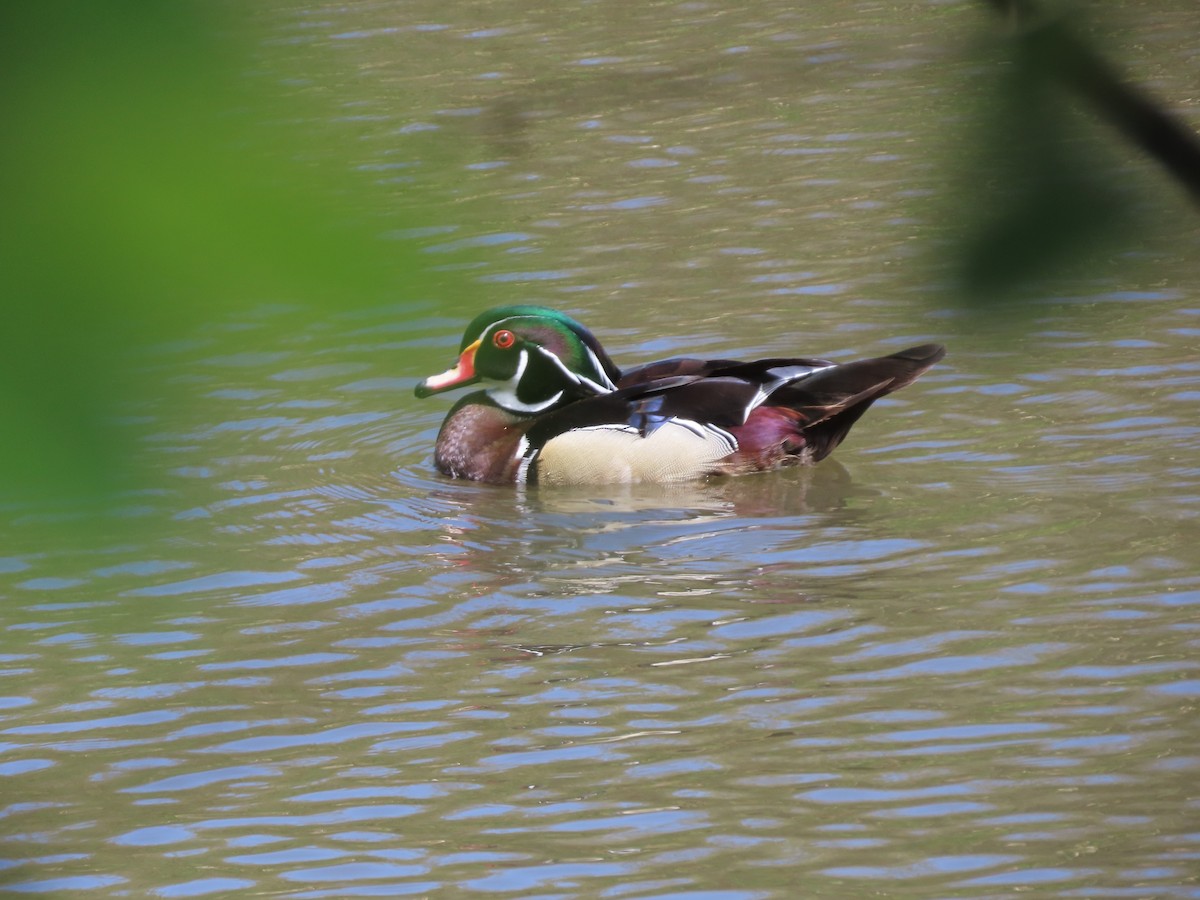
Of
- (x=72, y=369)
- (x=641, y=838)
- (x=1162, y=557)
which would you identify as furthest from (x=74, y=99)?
(x=1162, y=557)

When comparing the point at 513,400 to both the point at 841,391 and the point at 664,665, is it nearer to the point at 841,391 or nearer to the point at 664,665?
the point at 841,391

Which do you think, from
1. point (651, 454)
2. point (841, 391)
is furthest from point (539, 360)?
point (841, 391)

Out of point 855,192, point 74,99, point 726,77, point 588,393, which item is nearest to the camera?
point 74,99

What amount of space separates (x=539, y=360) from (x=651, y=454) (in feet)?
3.25

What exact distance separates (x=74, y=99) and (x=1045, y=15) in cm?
38

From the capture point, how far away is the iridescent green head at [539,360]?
830cm

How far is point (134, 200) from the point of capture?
25.7 inches

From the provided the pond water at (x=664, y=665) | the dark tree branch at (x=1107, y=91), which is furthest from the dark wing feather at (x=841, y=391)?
the dark tree branch at (x=1107, y=91)

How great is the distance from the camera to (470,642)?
6.05 meters

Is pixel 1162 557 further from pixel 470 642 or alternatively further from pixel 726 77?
pixel 726 77

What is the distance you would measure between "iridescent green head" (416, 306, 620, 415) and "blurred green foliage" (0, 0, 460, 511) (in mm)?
7504

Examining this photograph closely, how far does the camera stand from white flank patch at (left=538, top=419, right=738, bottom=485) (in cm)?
769

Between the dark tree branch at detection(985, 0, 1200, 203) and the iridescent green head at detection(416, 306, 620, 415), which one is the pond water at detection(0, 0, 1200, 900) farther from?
the dark tree branch at detection(985, 0, 1200, 203)

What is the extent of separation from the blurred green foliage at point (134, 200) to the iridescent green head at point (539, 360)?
295 inches
